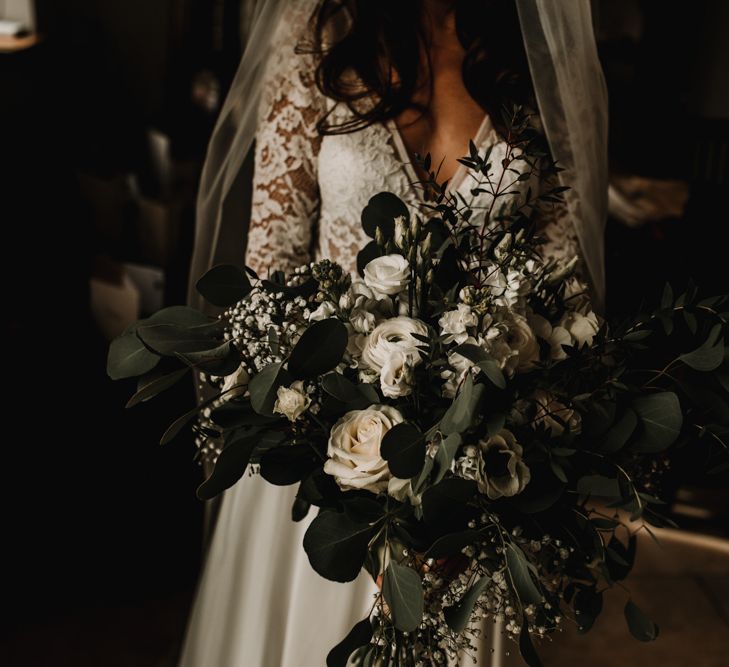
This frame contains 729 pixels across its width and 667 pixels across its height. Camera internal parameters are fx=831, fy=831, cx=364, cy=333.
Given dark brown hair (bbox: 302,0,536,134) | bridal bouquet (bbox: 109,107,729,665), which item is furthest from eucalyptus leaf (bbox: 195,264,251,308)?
dark brown hair (bbox: 302,0,536,134)

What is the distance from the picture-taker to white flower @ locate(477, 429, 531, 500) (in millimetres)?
748

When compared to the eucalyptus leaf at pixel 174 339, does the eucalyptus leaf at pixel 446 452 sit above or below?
below

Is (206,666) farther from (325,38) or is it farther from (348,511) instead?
(325,38)

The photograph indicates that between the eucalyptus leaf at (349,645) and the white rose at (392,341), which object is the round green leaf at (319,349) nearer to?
the white rose at (392,341)

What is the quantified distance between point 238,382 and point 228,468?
0.09 m

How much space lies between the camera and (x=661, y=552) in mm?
2730

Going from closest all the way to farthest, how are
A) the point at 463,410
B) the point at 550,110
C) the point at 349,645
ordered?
the point at 463,410 < the point at 349,645 < the point at 550,110

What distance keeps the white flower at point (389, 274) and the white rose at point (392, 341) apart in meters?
0.03

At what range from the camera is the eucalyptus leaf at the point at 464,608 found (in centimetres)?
78

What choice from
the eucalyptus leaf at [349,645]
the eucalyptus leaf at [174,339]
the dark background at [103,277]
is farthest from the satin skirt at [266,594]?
the dark background at [103,277]

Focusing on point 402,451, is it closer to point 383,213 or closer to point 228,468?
A: point 228,468

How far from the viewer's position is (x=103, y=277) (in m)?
2.21

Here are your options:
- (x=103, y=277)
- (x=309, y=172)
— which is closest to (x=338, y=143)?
(x=309, y=172)

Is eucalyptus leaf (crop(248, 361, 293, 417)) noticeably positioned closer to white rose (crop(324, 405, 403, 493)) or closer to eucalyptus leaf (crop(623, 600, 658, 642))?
white rose (crop(324, 405, 403, 493))
